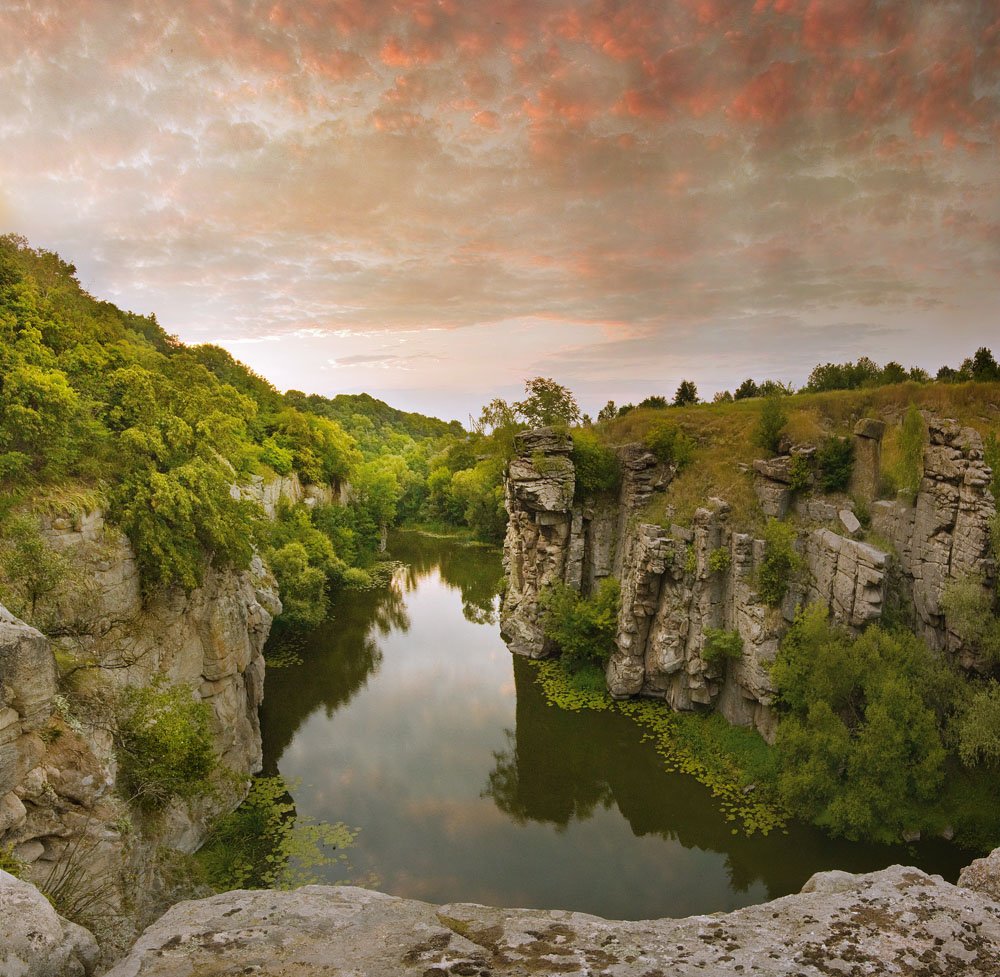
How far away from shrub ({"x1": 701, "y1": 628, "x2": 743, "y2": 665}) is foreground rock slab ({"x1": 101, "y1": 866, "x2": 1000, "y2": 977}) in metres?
17.9

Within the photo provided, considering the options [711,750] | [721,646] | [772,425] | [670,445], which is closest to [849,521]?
[772,425]

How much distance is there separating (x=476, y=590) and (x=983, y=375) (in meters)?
30.3

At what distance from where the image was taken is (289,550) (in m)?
31.1

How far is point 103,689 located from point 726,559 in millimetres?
18335

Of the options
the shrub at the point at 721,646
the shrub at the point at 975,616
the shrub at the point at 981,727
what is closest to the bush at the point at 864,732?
the shrub at the point at 981,727

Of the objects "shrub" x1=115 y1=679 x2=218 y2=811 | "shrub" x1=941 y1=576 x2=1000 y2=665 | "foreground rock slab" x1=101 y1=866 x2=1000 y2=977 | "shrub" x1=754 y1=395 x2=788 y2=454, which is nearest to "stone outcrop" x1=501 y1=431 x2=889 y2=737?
"shrub" x1=754 y1=395 x2=788 y2=454

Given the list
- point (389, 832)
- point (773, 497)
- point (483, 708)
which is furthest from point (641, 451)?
point (389, 832)

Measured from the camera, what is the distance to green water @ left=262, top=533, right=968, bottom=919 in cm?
1541

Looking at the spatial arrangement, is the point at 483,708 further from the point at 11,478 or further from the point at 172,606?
the point at 11,478

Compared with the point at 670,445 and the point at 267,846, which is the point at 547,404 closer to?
the point at 670,445

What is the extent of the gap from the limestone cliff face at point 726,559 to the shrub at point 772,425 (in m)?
0.98

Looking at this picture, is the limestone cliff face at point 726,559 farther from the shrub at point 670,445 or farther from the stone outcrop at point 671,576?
the shrub at point 670,445

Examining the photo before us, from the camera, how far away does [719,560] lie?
21031mm

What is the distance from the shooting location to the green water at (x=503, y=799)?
50.5ft
